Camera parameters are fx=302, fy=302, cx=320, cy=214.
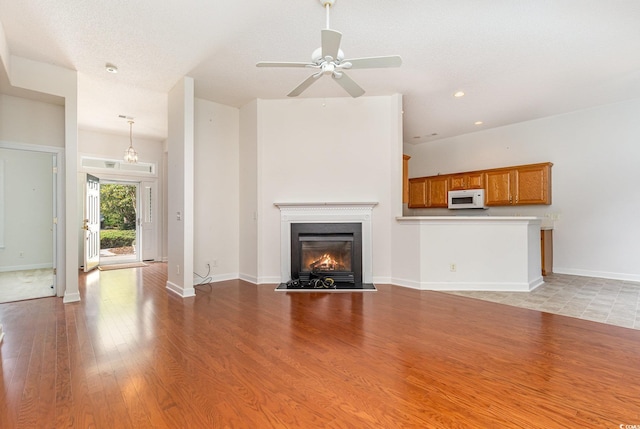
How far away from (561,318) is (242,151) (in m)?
5.00

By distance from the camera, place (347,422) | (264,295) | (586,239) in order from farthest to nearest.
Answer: (586,239) < (264,295) < (347,422)

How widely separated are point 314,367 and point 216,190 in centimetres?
381

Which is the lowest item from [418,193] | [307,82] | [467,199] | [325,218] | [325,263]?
[325,263]

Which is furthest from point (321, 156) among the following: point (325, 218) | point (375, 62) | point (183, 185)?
point (375, 62)

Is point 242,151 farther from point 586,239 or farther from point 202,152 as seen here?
point 586,239

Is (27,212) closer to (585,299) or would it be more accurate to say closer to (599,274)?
(585,299)

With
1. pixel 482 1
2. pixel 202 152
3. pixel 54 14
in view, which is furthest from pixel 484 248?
pixel 54 14

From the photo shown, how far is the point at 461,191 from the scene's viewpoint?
22.7 ft

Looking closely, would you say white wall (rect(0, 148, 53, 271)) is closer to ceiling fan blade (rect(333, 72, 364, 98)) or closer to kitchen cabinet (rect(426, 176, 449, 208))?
ceiling fan blade (rect(333, 72, 364, 98))

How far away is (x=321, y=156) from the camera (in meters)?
5.02

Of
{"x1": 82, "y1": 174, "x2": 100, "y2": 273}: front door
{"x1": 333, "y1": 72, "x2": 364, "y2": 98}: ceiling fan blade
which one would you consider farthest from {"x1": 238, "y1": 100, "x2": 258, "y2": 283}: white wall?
{"x1": 82, "y1": 174, "x2": 100, "y2": 273}: front door

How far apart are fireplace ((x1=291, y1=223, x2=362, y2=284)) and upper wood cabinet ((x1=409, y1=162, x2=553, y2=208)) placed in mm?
3512

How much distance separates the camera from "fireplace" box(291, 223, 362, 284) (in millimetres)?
4832

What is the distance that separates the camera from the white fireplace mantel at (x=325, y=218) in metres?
4.87
